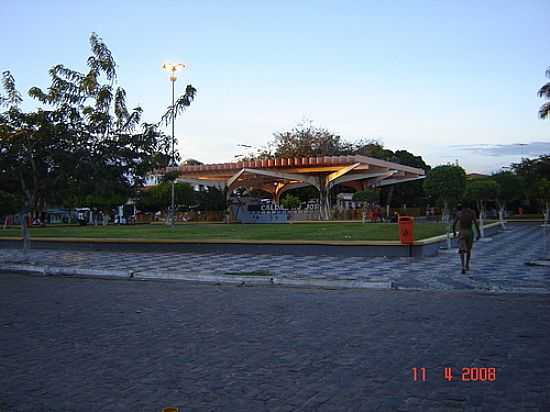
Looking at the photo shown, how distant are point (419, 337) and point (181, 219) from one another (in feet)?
174

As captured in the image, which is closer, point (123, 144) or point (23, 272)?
point (23, 272)

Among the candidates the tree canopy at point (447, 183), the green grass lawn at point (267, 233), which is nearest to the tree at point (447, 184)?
the tree canopy at point (447, 183)

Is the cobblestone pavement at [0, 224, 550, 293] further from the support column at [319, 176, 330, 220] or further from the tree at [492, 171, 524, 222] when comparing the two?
the support column at [319, 176, 330, 220]

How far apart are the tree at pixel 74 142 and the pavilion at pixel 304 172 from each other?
3064 cm

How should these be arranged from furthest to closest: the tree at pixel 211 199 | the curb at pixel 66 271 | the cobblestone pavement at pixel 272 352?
the tree at pixel 211 199 → the curb at pixel 66 271 → the cobblestone pavement at pixel 272 352

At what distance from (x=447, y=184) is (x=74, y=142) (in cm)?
1389

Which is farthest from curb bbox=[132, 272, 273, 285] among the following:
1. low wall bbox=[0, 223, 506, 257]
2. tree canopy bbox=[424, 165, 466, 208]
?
tree canopy bbox=[424, 165, 466, 208]

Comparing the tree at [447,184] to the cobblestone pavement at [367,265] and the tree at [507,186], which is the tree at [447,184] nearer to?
the cobblestone pavement at [367,265]

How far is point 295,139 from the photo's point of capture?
231 feet

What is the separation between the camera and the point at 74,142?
59.5ft

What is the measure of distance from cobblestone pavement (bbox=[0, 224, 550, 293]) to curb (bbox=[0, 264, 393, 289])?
30 cm

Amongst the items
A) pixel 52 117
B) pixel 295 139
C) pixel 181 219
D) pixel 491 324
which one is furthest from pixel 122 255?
pixel 295 139

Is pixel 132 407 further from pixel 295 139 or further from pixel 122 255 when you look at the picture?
pixel 295 139

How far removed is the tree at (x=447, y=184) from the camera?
878 inches
